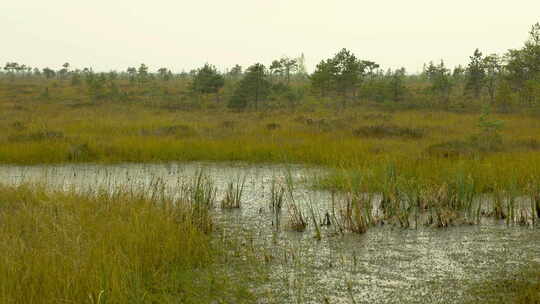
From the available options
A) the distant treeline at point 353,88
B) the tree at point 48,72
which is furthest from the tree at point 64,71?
the distant treeline at point 353,88

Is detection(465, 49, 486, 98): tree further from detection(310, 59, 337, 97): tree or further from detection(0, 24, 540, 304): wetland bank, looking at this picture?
detection(0, 24, 540, 304): wetland bank

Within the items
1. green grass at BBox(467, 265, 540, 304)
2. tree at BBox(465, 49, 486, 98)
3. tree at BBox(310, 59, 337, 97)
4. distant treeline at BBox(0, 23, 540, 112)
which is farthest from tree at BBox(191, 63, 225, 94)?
green grass at BBox(467, 265, 540, 304)

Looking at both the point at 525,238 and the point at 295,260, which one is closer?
the point at 295,260

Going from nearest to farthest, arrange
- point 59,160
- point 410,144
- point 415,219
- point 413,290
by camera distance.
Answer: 1. point 413,290
2. point 415,219
3. point 59,160
4. point 410,144

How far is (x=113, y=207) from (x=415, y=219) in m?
4.59

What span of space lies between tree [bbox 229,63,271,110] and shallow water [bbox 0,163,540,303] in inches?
927

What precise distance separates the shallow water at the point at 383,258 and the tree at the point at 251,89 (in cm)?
2354

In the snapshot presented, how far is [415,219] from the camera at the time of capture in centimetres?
723

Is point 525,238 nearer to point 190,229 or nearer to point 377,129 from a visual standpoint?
point 190,229

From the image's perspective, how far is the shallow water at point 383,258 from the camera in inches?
193

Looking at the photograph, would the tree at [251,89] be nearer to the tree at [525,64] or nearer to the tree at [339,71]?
the tree at [339,71]

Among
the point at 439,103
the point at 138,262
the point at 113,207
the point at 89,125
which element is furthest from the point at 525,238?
the point at 439,103

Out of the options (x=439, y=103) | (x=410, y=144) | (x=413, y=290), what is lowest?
(x=413, y=290)

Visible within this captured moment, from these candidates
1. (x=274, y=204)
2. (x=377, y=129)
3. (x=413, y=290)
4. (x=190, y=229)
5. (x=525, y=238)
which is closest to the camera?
(x=413, y=290)
